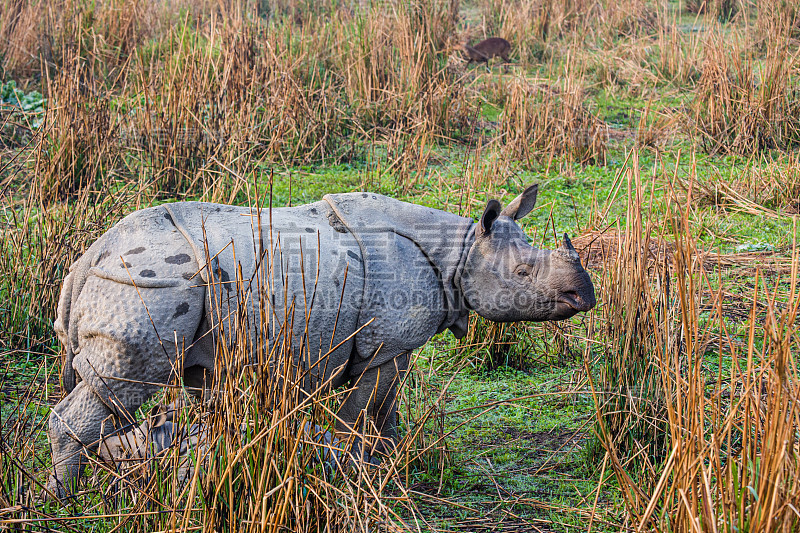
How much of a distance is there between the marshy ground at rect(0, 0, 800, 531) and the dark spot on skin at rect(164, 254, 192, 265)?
0.39 m

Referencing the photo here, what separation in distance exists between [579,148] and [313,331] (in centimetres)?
477

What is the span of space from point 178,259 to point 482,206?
353 cm

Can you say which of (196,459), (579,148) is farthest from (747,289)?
(196,459)

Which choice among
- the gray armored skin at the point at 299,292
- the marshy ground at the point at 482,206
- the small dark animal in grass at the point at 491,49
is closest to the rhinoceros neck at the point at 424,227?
the gray armored skin at the point at 299,292

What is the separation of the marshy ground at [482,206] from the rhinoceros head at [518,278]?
0.89 feet

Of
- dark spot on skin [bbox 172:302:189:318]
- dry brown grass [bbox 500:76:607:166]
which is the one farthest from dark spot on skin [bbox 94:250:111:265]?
dry brown grass [bbox 500:76:607:166]

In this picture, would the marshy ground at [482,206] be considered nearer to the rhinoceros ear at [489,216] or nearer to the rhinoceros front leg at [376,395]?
the rhinoceros front leg at [376,395]

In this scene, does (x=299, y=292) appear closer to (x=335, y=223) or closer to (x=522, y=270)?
(x=335, y=223)

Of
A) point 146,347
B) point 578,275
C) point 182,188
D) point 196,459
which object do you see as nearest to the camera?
point 196,459

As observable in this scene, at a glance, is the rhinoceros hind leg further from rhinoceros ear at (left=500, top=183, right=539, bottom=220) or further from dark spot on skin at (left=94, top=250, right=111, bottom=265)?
rhinoceros ear at (left=500, top=183, right=539, bottom=220)

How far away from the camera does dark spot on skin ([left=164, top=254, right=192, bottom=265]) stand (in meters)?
2.79

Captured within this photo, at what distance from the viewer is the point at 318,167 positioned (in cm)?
681

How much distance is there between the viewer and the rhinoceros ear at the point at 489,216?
3155 mm

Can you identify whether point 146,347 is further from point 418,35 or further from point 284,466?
point 418,35
